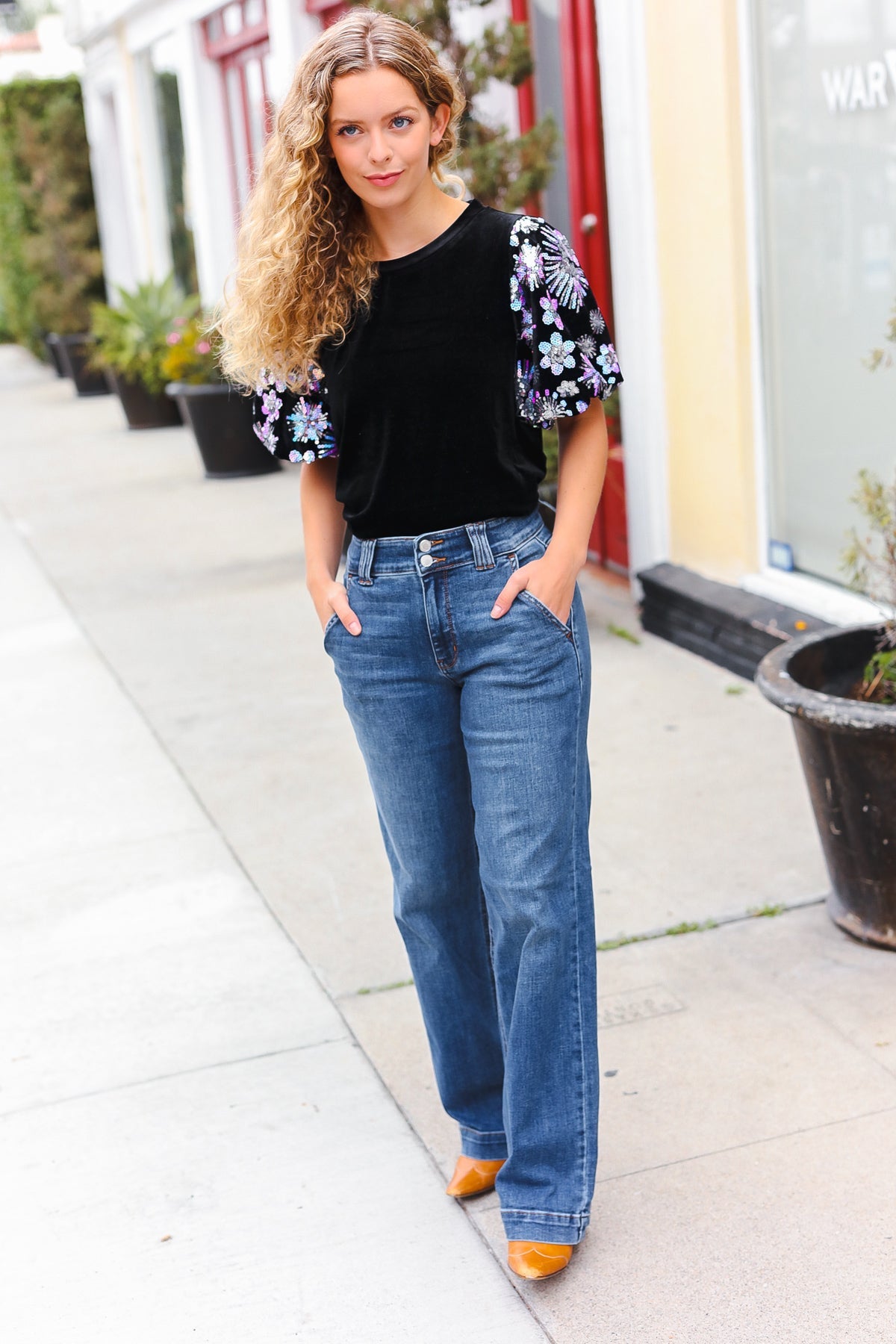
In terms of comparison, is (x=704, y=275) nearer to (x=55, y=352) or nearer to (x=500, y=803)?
(x=500, y=803)

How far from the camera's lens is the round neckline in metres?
2.27

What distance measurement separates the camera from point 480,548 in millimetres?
2271

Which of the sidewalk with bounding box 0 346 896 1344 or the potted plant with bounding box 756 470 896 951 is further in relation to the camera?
the potted plant with bounding box 756 470 896 951

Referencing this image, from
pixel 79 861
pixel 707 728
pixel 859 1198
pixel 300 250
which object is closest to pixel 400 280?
pixel 300 250

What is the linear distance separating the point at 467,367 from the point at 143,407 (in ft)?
38.7

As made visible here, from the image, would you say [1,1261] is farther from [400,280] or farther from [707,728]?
[707,728]

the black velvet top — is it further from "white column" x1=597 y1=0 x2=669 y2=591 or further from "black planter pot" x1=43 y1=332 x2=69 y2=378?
"black planter pot" x1=43 y1=332 x2=69 y2=378

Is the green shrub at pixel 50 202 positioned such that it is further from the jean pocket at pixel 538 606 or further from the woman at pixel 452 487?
the jean pocket at pixel 538 606

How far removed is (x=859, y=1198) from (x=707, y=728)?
2.54 meters

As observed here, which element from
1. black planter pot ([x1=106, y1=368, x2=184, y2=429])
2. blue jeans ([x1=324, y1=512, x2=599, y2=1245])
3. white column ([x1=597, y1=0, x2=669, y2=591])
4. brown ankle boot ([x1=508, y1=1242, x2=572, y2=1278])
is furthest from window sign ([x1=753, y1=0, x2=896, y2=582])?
black planter pot ([x1=106, y1=368, x2=184, y2=429])

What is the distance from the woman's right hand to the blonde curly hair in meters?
0.32

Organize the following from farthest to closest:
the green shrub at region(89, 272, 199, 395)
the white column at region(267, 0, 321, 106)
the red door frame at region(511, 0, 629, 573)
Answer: the green shrub at region(89, 272, 199, 395) → the white column at region(267, 0, 321, 106) → the red door frame at region(511, 0, 629, 573)

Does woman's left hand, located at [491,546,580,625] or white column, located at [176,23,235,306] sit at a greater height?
white column, located at [176,23,235,306]

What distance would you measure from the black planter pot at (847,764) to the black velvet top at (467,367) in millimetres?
1229
